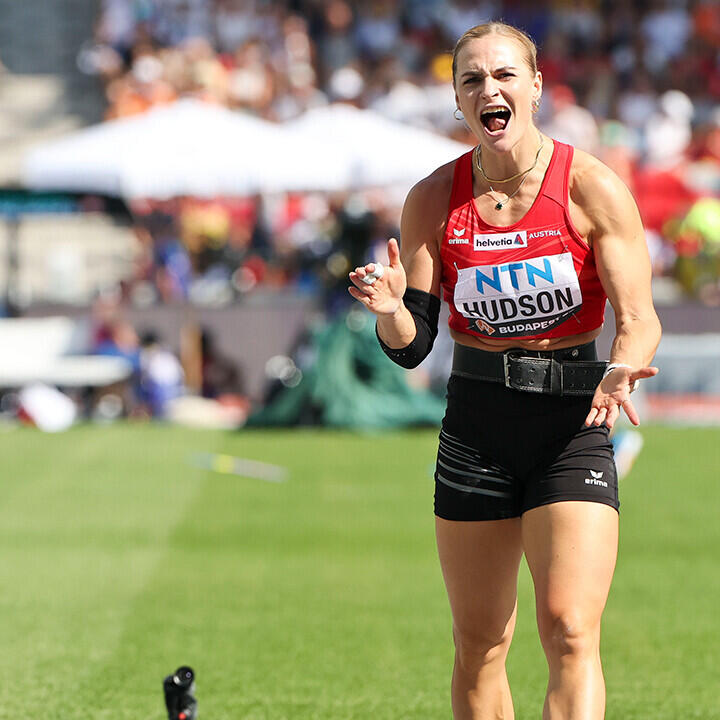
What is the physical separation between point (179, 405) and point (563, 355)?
13169mm

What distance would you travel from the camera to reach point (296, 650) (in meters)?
6.82

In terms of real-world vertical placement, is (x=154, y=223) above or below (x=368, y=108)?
below

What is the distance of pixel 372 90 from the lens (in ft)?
73.4

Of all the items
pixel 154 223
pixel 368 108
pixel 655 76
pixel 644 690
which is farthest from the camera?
pixel 655 76

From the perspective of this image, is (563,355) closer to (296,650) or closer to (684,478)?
(296,650)

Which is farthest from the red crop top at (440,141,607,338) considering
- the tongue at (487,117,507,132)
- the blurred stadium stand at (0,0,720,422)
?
the blurred stadium stand at (0,0,720,422)

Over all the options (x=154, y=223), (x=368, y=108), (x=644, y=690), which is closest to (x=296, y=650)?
(x=644, y=690)

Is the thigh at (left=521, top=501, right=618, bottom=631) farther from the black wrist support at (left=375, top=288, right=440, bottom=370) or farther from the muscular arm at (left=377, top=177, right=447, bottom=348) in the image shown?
the muscular arm at (left=377, top=177, right=447, bottom=348)

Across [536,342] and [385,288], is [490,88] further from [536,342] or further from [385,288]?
[536,342]

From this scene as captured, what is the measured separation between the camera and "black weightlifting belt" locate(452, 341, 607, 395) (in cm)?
430

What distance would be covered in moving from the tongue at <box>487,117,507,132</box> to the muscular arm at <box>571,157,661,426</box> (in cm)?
27

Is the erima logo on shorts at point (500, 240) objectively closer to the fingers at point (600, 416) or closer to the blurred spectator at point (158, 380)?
the fingers at point (600, 416)

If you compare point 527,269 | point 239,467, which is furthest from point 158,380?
point 527,269

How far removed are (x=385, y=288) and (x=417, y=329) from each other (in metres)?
0.24
